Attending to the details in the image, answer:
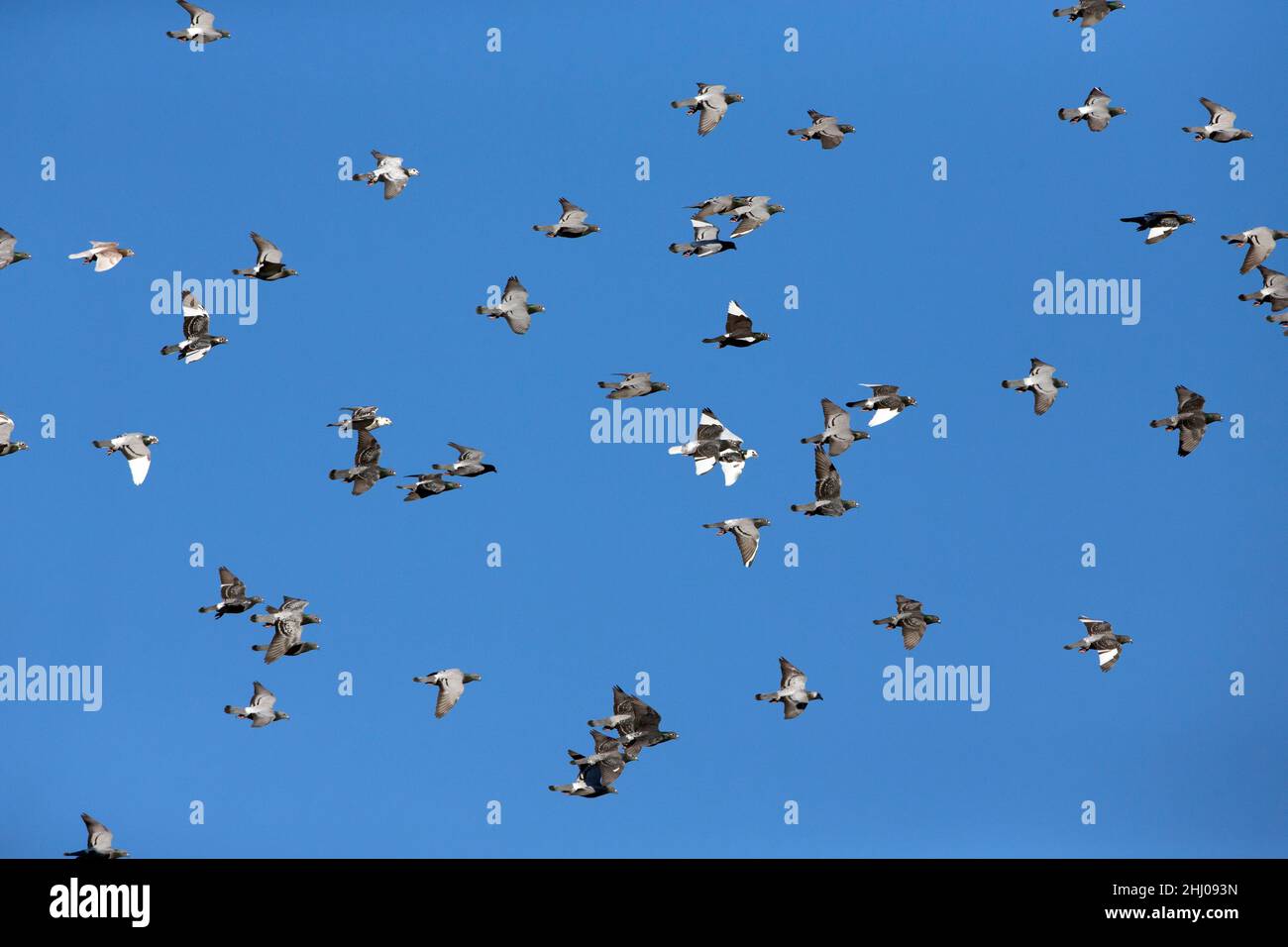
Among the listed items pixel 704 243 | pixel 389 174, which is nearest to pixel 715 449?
pixel 704 243

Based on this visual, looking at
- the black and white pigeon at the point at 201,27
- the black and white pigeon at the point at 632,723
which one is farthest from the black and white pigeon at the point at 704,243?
the black and white pigeon at the point at 201,27

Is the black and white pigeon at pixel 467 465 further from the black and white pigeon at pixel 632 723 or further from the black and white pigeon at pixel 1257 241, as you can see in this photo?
the black and white pigeon at pixel 1257 241

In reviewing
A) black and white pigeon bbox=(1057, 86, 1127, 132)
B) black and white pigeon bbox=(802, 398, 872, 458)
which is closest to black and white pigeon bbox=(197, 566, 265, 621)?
black and white pigeon bbox=(802, 398, 872, 458)

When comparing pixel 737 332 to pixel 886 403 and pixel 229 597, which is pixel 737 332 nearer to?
pixel 886 403

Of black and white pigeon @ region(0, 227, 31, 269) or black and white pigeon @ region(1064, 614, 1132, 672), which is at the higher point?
black and white pigeon @ region(0, 227, 31, 269)

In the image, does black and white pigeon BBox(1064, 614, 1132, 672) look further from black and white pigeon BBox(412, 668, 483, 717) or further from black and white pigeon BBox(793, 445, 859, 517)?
black and white pigeon BBox(412, 668, 483, 717)
